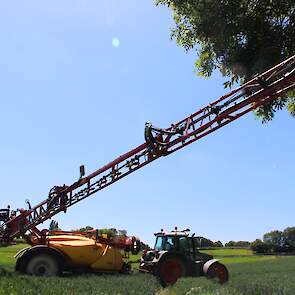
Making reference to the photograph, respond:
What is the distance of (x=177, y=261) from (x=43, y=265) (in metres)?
5.36

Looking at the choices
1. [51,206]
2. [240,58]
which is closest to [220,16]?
[240,58]

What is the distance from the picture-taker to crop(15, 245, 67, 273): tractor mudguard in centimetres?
1878

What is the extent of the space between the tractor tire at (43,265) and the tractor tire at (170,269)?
3.87 meters

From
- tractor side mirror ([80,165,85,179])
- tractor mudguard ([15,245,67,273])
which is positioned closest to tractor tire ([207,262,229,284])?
tractor mudguard ([15,245,67,273])

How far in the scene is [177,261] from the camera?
69.6 ft

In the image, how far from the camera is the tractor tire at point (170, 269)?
66.7 ft

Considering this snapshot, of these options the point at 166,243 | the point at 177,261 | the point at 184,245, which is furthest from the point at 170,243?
the point at 177,261

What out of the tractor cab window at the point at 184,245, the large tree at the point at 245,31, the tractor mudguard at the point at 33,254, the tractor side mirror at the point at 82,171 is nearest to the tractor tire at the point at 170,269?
the tractor cab window at the point at 184,245

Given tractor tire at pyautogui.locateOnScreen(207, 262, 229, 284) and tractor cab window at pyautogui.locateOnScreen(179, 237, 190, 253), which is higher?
tractor cab window at pyautogui.locateOnScreen(179, 237, 190, 253)

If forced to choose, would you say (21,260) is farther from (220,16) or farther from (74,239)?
(220,16)

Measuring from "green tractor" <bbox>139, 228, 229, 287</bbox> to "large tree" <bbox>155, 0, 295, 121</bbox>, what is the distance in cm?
846

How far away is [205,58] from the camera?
15.1m

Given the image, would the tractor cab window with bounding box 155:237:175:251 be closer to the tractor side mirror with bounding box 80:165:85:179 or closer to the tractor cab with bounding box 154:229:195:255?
the tractor cab with bounding box 154:229:195:255

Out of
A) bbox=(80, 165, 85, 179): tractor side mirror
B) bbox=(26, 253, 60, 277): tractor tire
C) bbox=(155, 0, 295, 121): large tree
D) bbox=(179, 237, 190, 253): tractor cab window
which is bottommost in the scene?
bbox=(26, 253, 60, 277): tractor tire
